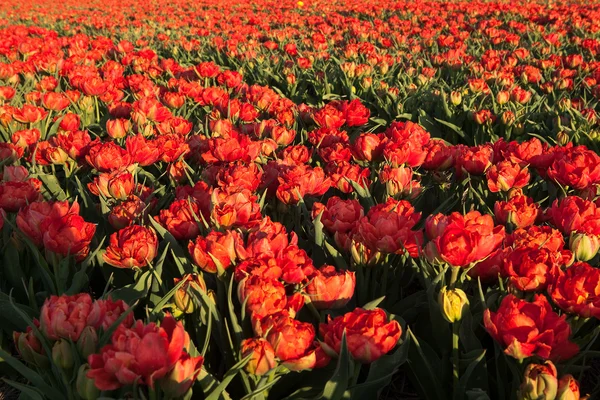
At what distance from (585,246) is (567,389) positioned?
61 centimetres

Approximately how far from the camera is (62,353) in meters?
1.12

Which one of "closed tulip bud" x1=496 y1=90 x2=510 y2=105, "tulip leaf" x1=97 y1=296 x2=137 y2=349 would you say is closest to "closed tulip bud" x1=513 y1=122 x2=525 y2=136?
"closed tulip bud" x1=496 y1=90 x2=510 y2=105

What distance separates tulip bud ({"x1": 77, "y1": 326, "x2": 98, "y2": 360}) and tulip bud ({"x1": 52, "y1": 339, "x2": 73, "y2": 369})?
2 cm

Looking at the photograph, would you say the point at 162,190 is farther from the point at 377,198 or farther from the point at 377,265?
the point at 377,265

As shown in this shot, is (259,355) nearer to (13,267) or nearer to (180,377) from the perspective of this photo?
(180,377)

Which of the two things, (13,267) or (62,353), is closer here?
(62,353)

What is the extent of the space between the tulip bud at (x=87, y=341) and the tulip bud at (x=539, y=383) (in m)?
0.92

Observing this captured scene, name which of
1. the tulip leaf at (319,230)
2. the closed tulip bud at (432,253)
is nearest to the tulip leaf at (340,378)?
the closed tulip bud at (432,253)

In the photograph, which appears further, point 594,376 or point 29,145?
point 29,145

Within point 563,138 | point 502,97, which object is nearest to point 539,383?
point 563,138

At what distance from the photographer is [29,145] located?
2.65 metres

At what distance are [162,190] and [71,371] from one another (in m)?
1.20

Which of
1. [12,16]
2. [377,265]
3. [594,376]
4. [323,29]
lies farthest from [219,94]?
[12,16]

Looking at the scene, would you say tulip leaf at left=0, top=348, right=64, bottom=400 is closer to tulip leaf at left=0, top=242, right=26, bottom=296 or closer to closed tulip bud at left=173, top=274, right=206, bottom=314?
closed tulip bud at left=173, top=274, right=206, bottom=314
